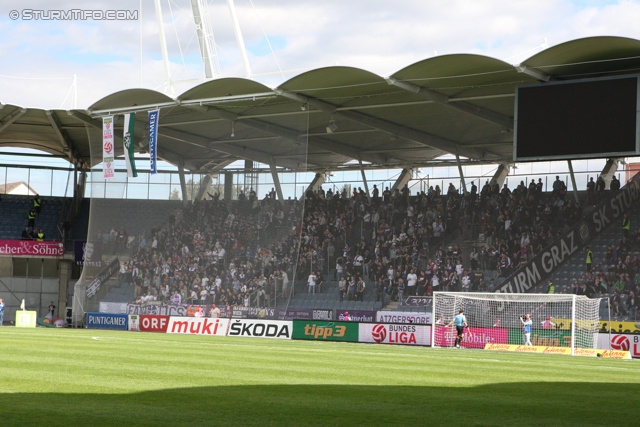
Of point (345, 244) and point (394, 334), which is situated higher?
point (345, 244)

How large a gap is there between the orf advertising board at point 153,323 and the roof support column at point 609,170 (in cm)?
2005

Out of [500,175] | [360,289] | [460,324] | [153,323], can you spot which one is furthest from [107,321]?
[500,175]

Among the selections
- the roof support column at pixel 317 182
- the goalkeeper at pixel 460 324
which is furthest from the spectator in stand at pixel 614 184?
the roof support column at pixel 317 182

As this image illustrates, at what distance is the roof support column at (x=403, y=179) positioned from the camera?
161ft

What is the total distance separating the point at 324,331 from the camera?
36.1 metres

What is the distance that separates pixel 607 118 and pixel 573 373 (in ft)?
50.1

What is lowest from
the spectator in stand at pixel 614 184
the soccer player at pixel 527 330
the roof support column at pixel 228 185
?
the soccer player at pixel 527 330

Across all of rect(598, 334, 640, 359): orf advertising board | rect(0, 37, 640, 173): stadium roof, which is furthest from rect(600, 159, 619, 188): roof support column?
rect(598, 334, 640, 359): orf advertising board

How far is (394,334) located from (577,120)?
1004 cm

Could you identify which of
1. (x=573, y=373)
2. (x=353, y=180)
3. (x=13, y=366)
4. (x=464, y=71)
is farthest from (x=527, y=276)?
(x=13, y=366)

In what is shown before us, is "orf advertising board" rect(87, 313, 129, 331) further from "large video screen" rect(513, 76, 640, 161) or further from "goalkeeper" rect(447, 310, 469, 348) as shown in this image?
"large video screen" rect(513, 76, 640, 161)

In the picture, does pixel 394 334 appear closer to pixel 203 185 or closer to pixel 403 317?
pixel 403 317

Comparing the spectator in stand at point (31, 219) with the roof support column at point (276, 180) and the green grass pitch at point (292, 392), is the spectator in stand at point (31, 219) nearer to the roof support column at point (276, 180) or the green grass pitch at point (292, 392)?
the roof support column at point (276, 180)

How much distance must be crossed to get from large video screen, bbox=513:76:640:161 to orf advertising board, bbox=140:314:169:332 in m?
16.8
